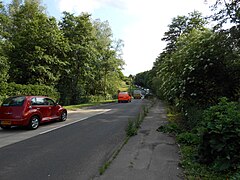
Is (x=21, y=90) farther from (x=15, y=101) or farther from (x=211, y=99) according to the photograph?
(x=211, y=99)

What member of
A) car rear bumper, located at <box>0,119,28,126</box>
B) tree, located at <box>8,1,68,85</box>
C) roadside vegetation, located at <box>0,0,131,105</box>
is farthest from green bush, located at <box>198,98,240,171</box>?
tree, located at <box>8,1,68,85</box>

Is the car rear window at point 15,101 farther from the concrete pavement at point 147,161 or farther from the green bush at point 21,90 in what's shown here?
the green bush at point 21,90

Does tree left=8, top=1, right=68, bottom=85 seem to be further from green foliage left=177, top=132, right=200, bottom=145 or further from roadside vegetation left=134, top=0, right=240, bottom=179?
green foliage left=177, top=132, right=200, bottom=145

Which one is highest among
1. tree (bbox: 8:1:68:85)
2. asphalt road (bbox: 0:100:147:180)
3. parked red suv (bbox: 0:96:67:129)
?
tree (bbox: 8:1:68:85)

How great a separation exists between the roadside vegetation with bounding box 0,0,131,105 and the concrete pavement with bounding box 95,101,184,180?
1455 centimetres

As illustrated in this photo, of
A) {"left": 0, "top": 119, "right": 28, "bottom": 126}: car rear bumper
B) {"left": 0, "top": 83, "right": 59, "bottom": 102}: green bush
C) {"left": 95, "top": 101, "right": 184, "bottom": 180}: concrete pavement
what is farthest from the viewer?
{"left": 0, "top": 83, "right": 59, "bottom": 102}: green bush

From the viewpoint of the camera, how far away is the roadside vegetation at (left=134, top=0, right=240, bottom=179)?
4.40 m

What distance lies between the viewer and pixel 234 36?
887cm

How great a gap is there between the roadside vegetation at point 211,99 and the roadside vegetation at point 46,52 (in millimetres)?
14562

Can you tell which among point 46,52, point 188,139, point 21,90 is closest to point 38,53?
point 46,52

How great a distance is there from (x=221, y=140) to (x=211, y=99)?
18.7 feet

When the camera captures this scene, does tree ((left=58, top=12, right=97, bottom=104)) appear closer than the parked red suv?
No

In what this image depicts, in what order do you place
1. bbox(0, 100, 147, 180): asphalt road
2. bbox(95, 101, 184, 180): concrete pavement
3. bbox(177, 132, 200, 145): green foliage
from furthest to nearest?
bbox(177, 132, 200, 145): green foliage → bbox(0, 100, 147, 180): asphalt road → bbox(95, 101, 184, 180): concrete pavement

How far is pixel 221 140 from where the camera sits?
444cm
